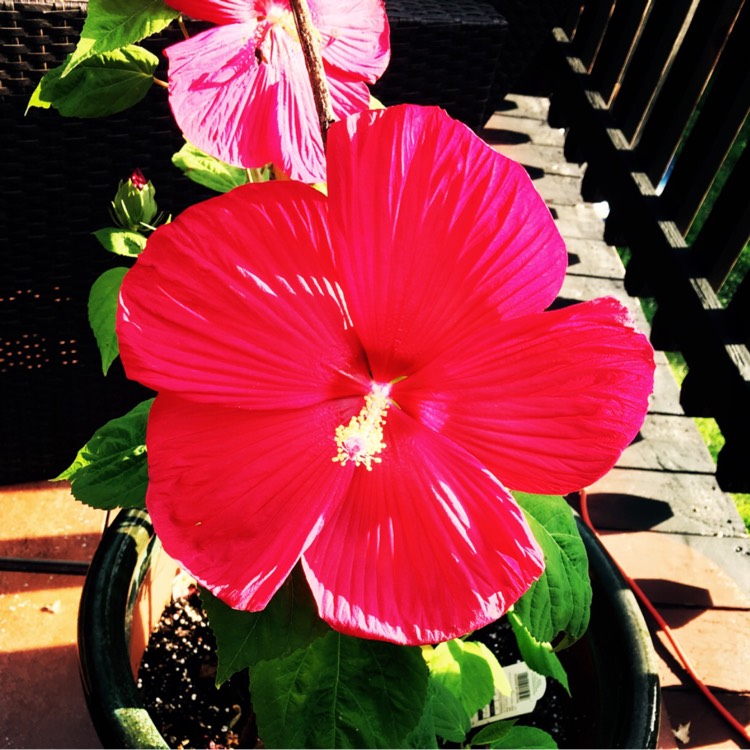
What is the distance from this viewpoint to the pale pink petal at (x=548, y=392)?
36 centimetres

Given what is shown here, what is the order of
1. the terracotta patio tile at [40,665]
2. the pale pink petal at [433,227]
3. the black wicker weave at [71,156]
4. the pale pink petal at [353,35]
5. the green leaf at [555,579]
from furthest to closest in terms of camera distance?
the terracotta patio tile at [40,665] → the black wicker weave at [71,156] → the green leaf at [555,579] → the pale pink petal at [353,35] → the pale pink petal at [433,227]

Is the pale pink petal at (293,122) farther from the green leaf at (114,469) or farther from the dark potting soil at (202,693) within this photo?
the dark potting soil at (202,693)

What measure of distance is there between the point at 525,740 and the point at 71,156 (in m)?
0.81

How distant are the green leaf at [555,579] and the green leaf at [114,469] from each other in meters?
0.28

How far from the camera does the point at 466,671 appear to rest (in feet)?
2.56

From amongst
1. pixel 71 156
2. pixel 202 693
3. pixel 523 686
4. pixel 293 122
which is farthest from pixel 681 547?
pixel 293 122

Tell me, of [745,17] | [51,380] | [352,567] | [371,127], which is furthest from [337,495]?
[745,17]

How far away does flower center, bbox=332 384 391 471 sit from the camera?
38 centimetres

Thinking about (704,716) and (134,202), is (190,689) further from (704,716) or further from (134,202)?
(704,716)

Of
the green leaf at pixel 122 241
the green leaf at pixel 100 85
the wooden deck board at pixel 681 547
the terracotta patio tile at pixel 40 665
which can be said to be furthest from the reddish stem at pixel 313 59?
the wooden deck board at pixel 681 547

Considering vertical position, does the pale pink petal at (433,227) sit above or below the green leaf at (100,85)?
above

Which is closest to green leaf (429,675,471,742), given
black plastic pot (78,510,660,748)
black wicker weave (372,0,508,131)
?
black plastic pot (78,510,660,748)

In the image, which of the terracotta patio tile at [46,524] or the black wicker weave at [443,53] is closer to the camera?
the black wicker weave at [443,53]

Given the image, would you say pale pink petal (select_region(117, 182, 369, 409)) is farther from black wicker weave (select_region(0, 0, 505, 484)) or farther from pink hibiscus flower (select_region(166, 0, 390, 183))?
black wicker weave (select_region(0, 0, 505, 484))
